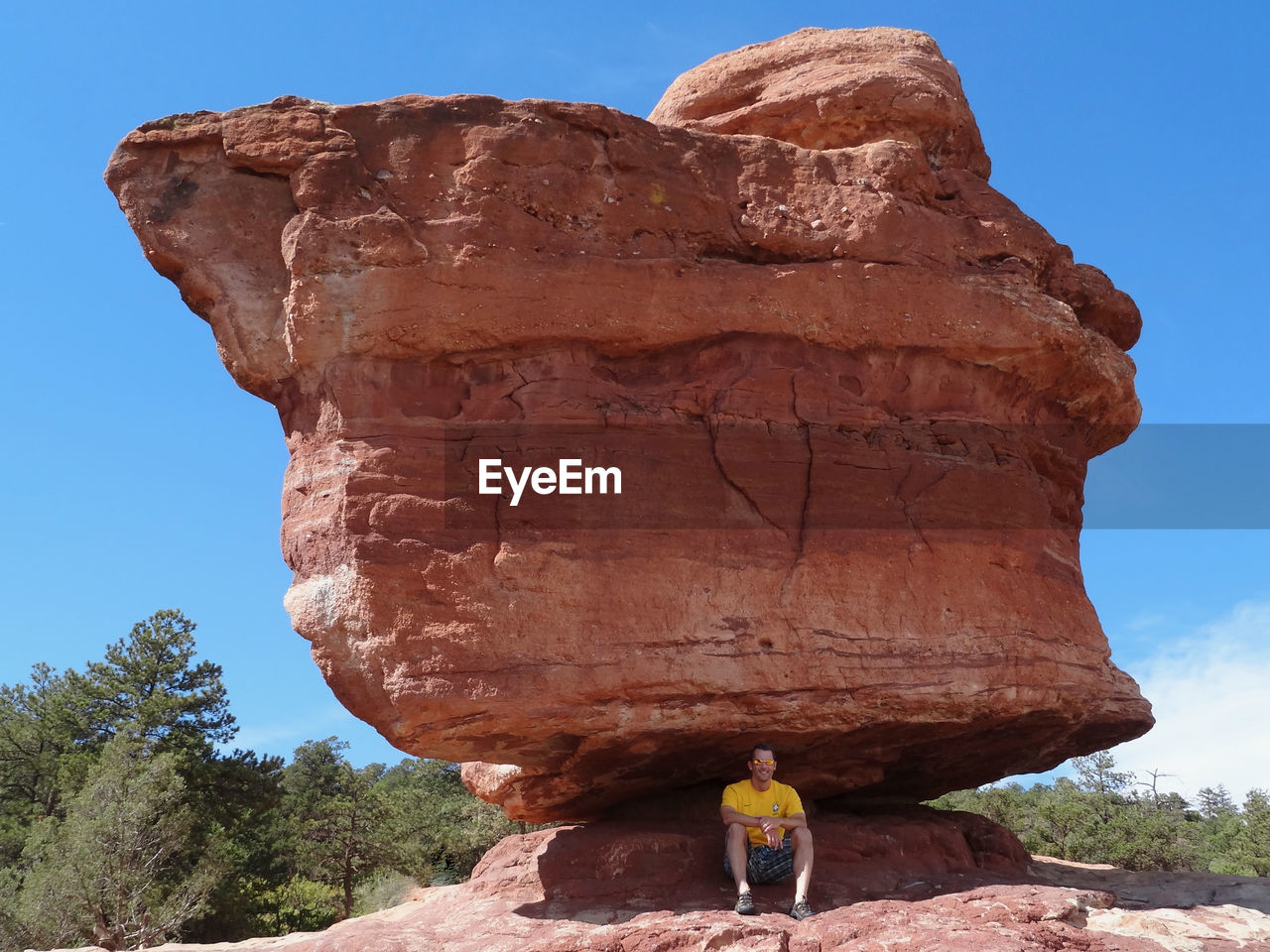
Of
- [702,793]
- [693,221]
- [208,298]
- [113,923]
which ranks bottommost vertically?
[113,923]

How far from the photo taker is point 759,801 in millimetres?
7402

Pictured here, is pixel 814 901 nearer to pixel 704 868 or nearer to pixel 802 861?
pixel 802 861

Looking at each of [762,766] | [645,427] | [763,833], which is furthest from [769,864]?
[645,427]

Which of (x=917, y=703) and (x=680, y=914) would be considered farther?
(x=917, y=703)

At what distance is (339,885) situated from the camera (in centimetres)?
2559

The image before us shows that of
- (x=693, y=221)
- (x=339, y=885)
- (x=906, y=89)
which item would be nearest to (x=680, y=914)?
(x=693, y=221)

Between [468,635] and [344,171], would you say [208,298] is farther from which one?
[468,635]

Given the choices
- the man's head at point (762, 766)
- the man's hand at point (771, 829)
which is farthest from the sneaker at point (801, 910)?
the man's head at point (762, 766)

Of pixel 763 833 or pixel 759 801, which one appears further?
pixel 759 801

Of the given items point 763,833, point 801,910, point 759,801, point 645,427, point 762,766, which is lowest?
point 801,910

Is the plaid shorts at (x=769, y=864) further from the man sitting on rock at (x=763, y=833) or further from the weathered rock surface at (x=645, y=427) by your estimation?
the weathered rock surface at (x=645, y=427)

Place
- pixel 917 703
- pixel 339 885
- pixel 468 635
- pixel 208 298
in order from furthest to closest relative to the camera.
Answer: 1. pixel 339 885
2. pixel 208 298
3. pixel 917 703
4. pixel 468 635

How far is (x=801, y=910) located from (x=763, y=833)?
0.80 meters

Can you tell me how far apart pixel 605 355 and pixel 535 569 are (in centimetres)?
188
